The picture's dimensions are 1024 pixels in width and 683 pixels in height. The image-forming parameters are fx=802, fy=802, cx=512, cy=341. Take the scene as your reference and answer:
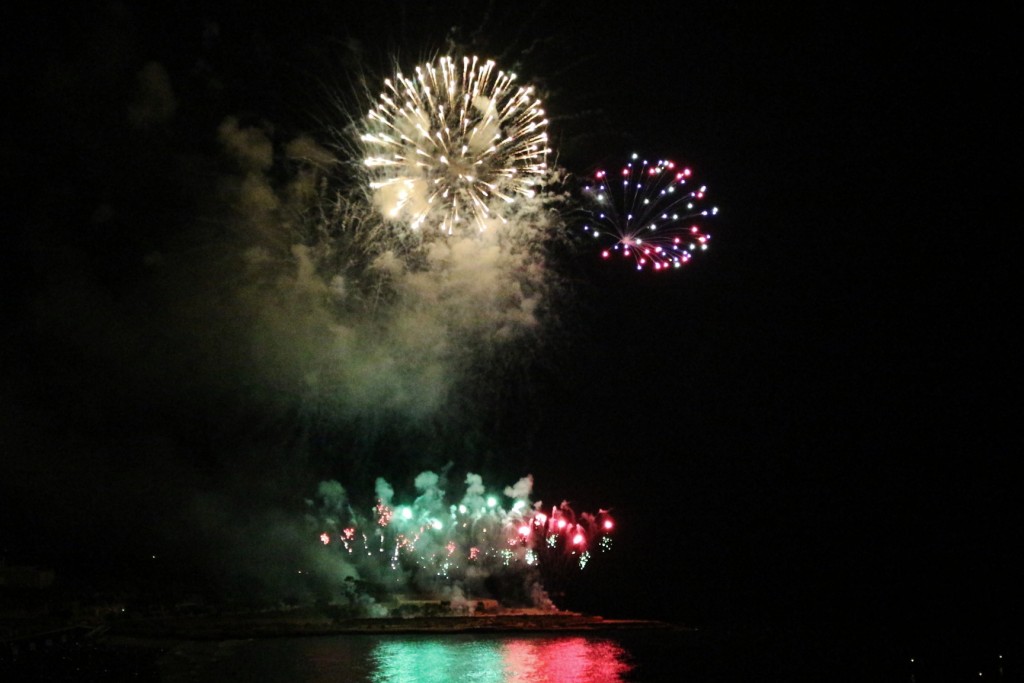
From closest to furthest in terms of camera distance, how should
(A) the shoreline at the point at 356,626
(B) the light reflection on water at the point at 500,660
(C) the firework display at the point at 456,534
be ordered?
1. (B) the light reflection on water at the point at 500,660
2. (A) the shoreline at the point at 356,626
3. (C) the firework display at the point at 456,534

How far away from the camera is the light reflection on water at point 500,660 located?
1352 centimetres

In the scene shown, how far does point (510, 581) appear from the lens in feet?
99.8

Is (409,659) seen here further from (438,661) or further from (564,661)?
(564,661)

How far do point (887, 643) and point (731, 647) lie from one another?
4.15m

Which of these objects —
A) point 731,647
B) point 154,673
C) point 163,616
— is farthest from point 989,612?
point 163,616

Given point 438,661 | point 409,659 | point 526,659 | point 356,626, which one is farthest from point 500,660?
point 356,626

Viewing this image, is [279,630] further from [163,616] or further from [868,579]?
[868,579]

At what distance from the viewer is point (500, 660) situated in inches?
618

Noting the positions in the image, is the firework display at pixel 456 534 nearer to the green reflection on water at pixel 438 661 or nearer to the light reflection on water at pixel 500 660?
the light reflection on water at pixel 500 660

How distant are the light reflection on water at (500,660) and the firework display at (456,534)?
11233mm

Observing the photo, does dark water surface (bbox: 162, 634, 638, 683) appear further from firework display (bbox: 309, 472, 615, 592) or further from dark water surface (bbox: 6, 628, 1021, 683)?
firework display (bbox: 309, 472, 615, 592)

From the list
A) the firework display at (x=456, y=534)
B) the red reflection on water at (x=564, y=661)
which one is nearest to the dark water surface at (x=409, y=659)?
the red reflection on water at (x=564, y=661)

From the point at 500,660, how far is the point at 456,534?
19032 millimetres

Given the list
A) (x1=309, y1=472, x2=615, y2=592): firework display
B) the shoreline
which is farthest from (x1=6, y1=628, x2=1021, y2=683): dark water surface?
(x1=309, y1=472, x2=615, y2=592): firework display
